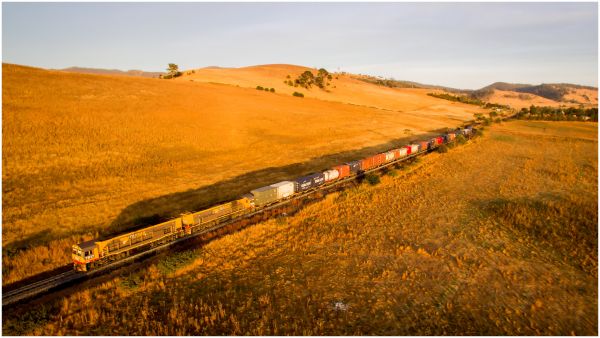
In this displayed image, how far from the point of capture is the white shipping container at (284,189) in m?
31.8

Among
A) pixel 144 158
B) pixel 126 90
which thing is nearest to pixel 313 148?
pixel 144 158

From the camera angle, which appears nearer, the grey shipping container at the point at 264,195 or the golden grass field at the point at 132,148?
the golden grass field at the point at 132,148


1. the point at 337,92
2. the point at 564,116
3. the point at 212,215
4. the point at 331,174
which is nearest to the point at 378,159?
the point at 331,174

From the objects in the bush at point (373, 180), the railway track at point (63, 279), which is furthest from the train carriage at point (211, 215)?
the bush at point (373, 180)

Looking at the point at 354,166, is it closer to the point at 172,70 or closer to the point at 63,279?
the point at 63,279

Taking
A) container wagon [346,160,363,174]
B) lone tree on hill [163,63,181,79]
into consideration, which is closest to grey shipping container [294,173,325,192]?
container wagon [346,160,363,174]

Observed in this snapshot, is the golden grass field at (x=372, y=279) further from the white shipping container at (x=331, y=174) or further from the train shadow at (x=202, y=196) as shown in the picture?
the train shadow at (x=202, y=196)

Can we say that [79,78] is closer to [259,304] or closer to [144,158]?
[144,158]

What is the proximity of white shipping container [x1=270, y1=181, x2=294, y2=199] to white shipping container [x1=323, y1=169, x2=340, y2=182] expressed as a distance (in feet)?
18.7

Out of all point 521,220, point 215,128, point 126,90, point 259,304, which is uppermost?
point 126,90

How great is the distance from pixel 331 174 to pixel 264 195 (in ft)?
35.6

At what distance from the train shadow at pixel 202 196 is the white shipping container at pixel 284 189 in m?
6.07

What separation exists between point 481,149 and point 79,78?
339 feet

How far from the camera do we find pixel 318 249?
2412cm
